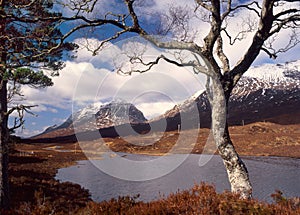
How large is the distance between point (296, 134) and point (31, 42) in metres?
65.5

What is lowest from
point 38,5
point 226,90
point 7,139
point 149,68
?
point 7,139

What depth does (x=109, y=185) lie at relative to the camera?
79.8 ft

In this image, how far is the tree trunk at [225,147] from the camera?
263 inches

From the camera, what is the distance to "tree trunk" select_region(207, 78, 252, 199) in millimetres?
6676

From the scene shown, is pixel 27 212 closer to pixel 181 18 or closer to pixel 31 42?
pixel 181 18

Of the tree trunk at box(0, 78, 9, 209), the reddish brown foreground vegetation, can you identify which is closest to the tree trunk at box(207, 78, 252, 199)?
the reddish brown foreground vegetation

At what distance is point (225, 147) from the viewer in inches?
271

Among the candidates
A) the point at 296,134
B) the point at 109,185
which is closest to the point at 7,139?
the point at 109,185

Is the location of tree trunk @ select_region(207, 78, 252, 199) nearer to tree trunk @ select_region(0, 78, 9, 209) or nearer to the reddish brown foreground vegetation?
the reddish brown foreground vegetation

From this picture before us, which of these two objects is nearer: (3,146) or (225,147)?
(225,147)

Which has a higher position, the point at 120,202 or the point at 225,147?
the point at 225,147

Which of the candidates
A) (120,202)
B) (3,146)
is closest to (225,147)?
(120,202)

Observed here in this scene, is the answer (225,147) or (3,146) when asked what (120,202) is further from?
(3,146)

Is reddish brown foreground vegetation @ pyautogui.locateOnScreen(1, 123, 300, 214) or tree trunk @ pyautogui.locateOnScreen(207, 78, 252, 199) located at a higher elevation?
tree trunk @ pyautogui.locateOnScreen(207, 78, 252, 199)
